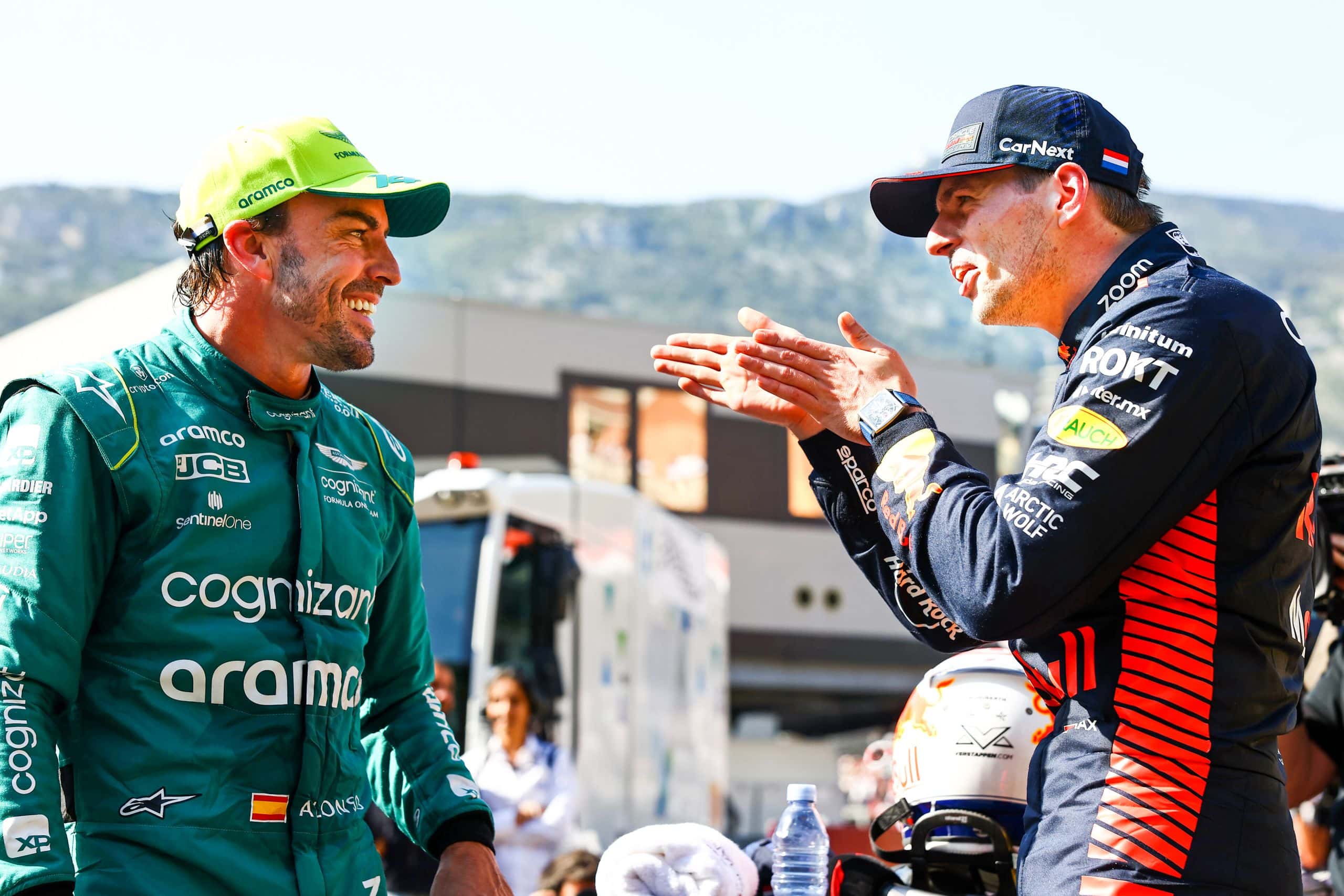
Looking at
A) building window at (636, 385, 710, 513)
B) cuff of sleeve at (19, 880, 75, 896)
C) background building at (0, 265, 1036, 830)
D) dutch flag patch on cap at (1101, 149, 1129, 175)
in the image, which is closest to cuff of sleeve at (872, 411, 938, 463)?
dutch flag patch on cap at (1101, 149, 1129, 175)

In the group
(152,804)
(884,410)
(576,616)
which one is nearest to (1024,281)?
(884,410)

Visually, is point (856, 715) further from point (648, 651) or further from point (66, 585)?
point (66, 585)

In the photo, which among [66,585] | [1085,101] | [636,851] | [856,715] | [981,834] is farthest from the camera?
[856,715]

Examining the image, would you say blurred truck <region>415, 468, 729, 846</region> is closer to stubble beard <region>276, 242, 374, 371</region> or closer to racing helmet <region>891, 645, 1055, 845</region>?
racing helmet <region>891, 645, 1055, 845</region>

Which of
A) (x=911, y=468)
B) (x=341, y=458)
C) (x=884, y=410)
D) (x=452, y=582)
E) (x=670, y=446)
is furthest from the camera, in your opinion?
(x=670, y=446)

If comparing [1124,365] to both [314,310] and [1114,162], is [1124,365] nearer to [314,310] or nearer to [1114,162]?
[1114,162]

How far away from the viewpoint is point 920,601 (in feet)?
9.67

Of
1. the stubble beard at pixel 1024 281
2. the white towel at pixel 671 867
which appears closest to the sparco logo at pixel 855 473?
the stubble beard at pixel 1024 281

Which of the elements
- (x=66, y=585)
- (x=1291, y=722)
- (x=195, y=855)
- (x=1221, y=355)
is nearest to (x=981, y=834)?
(x=1291, y=722)

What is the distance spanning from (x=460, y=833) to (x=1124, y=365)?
65.2 inches

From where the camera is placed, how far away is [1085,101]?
9.01 feet

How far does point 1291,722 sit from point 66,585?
212 centimetres

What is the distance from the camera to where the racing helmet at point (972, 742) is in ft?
12.3

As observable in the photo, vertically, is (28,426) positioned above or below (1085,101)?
below
